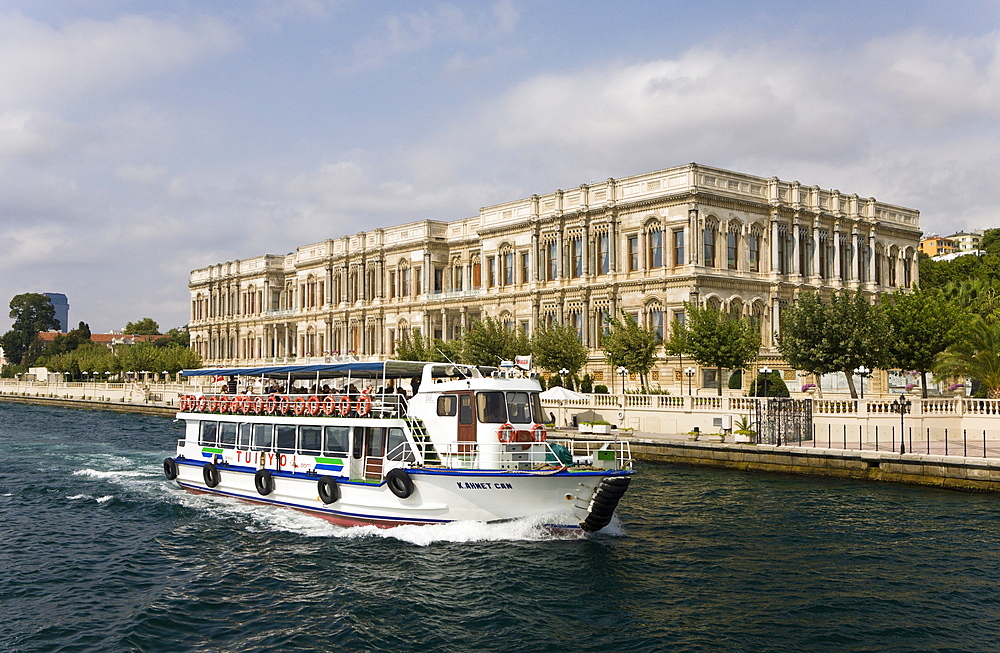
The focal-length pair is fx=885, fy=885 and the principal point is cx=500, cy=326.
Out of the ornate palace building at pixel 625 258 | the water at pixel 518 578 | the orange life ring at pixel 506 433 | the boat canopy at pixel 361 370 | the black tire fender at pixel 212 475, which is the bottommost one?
the water at pixel 518 578

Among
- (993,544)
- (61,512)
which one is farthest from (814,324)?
(61,512)

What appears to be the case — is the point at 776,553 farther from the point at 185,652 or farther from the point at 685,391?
the point at 685,391

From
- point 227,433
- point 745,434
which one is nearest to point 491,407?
point 227,433

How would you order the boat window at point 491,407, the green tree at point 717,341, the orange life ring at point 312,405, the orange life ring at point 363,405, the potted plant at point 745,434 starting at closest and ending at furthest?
the boat window at point 491,407, the orange life ring at point 363,405, the orange life ring at point 312,405, the potted plant at point 745,434, the green tree at point 717,341

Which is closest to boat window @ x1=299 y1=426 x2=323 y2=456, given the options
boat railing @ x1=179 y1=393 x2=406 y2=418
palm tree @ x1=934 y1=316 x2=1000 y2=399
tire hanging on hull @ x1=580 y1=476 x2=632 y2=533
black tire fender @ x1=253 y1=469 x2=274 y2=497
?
boat railing @ x1=179 y1=393 x2=406 y2=418

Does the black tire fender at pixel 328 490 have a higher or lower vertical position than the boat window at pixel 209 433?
lower

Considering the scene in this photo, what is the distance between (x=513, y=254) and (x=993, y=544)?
150ft

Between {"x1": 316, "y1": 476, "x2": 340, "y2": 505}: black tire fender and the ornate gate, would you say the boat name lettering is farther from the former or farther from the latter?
the ornate gate

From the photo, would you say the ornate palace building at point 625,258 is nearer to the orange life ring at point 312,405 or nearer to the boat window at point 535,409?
the boat window at point 535,409

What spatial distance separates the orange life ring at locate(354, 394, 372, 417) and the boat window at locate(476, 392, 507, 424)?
326 cm

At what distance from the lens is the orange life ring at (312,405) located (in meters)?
25.5

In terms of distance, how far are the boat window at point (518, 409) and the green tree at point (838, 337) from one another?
21528 mm

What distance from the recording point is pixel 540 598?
57.7 feet

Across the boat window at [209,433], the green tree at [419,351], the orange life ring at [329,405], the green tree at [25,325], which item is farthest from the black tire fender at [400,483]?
the green tree at [25,325]
